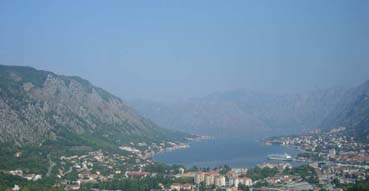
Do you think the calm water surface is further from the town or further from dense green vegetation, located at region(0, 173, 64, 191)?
dense green vegetation, located at region(0, 173, 64, 191)

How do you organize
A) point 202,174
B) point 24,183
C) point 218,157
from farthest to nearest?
point 218,157, point 202,174, point 24,183

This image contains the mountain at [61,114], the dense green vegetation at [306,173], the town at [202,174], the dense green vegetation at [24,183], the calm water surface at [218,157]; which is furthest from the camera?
the calm water surface at [218,157]

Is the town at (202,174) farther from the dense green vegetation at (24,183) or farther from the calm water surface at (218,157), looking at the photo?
the calm water surface at (218,157)

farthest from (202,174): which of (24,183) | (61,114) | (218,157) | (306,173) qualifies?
(61,114)

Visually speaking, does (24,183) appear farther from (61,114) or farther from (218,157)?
(218,157)

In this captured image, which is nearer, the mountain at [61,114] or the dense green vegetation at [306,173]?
the dense green vegetation at [306,173]

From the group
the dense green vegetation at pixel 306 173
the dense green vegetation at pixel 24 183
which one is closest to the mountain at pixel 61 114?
the dense green vegetation at pixel 24 183

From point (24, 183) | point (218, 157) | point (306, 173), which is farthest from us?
point (218, 157)

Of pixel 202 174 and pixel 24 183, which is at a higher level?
pixel 202 174

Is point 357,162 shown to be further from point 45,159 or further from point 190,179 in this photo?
point 45,159

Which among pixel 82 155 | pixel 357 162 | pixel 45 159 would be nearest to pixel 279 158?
pixel 357 162
